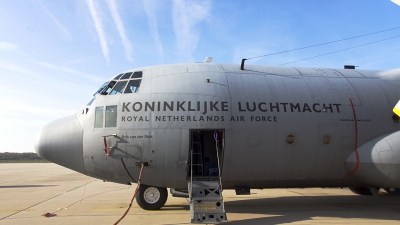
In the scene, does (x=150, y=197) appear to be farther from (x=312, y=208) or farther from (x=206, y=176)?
(x=312, y=208)

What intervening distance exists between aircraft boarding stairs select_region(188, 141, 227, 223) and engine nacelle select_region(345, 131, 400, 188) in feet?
15.9

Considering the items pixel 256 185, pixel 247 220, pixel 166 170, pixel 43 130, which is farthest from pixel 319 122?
pixel 43 130

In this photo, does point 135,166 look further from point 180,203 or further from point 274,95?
point 274,95

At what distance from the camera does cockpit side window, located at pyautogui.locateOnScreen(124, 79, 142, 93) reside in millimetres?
10328

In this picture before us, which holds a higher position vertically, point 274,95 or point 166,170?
point 274,95

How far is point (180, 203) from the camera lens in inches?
499

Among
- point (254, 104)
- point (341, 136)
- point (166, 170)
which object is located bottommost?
point (166, 170)

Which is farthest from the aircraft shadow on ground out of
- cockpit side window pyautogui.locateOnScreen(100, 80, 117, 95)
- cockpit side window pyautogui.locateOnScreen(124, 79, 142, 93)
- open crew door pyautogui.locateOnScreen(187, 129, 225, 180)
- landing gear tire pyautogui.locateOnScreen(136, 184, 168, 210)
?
cockpit side window pyautogui.locateOnScreen(100, 80, 117, 95)

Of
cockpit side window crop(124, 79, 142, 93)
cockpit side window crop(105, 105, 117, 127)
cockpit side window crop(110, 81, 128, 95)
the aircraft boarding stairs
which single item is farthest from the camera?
cockpit side window crop(110, 81, 128, 95)

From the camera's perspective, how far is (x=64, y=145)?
9.97 m

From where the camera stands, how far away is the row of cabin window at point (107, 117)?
9.92 m

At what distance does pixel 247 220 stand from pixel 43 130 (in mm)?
7601

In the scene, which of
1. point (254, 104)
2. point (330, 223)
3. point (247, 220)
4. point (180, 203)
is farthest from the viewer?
point (180, 203)

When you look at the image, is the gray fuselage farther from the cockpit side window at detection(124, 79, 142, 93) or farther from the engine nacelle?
the cockpit side window at detection(124, 79, 142, 93)
